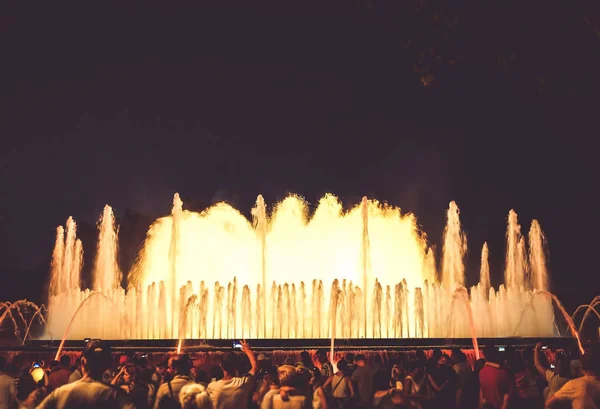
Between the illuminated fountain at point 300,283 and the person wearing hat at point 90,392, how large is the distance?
2310cm

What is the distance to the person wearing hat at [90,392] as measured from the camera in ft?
18.5

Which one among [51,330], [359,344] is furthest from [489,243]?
[359,344]

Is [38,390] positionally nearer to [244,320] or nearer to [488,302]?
[244,320]

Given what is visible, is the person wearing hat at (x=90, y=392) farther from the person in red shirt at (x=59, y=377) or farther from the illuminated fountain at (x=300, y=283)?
the illuminated fountain at (x=300, y=283)

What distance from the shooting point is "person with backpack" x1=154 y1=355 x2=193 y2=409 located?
7.38 meters

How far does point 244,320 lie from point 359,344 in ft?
48.6

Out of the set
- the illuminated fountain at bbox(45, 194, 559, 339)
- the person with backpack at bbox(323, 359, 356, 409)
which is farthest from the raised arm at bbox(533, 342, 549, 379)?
the illuminated fountain at bbox(45, 194, 559, 339)

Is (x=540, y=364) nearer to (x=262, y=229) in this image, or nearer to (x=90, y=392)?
(x=90, y=392)

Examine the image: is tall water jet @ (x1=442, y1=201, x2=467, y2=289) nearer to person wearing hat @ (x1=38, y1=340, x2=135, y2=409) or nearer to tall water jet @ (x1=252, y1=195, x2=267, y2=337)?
tall water jet @ (x1=252, y1=195, x2=267, y2=337)

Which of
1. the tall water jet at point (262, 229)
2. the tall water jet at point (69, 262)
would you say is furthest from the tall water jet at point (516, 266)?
the tall water jet at point (69, 262)

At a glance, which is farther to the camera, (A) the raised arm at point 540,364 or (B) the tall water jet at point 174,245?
(B) the tall water jet at point 174,245

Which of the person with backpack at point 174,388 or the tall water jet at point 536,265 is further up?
the tall water jet at point 536,265

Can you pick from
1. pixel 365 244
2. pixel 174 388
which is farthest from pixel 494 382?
pixel 365 244

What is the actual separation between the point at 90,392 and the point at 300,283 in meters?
38.2
